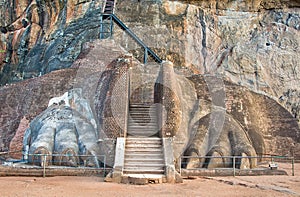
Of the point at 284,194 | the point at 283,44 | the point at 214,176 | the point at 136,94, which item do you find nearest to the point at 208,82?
the point at 136,94

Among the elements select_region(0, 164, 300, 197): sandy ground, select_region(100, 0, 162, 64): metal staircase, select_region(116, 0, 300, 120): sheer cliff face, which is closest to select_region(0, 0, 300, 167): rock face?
select_region(116, 0, 300, 120): sheer cliff face

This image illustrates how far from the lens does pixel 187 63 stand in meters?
21.6

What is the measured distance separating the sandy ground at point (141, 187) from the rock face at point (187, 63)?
1977 mm

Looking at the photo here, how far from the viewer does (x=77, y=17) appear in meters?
23.3

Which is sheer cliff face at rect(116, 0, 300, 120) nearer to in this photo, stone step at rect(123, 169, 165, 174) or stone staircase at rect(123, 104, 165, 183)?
stone staircase at rect(123, 104, 165, 183)

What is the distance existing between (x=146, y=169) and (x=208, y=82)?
218 inches

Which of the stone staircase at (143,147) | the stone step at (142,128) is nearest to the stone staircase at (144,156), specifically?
the stone staircase at (143,147)

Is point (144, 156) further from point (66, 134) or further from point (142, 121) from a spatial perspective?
point (66, 134)

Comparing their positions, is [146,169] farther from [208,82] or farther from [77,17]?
[77,17]

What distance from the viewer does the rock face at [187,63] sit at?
1083cm

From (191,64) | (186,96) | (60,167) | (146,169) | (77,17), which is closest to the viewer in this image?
(146,169)

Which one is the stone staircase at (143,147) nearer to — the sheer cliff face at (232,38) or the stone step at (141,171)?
the stone step at (141,171)

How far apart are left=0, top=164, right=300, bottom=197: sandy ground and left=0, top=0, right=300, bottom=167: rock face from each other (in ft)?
6.49

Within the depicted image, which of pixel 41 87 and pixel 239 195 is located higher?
pixel 41 87
